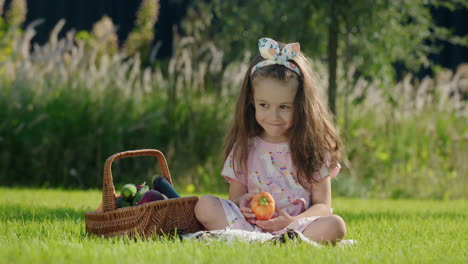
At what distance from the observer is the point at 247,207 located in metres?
3.84

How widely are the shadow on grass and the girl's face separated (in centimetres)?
147

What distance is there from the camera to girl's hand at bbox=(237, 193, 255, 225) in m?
3.72

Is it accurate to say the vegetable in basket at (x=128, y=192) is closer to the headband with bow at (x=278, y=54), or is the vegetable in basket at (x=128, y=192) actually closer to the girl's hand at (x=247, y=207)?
the girl's hand at (x=247, y=207)

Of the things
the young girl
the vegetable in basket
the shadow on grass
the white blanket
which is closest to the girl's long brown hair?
the young girl

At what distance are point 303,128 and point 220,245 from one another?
1.02 meters

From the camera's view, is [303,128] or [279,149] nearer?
[303,128]

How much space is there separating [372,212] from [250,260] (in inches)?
121

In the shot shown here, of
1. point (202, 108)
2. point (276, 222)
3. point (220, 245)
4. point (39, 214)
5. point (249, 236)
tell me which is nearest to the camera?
point (220, 245)

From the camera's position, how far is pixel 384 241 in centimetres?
375

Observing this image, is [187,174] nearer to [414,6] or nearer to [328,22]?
[328,22]

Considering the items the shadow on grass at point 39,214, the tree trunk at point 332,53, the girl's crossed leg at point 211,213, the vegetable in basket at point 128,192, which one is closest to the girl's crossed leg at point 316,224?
the girl's crossed leg at point 211,213

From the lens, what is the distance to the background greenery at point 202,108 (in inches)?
295

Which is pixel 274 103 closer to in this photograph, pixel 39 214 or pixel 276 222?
pixel 276 222

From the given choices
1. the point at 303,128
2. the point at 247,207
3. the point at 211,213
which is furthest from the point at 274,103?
the point at 211,213
